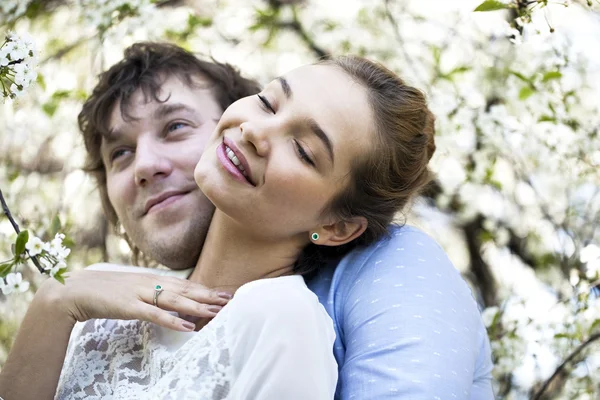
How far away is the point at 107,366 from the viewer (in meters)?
1.71

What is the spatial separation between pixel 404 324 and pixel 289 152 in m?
0.40

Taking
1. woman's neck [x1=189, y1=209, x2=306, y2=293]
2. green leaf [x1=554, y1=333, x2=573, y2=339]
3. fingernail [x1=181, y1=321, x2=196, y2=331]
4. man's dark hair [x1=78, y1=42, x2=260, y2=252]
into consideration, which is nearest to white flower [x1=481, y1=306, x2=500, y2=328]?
green leaf [x1=554, y1=333, x2=573, y2=339]

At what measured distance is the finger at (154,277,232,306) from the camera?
164 cm

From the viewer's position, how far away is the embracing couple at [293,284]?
1.41m

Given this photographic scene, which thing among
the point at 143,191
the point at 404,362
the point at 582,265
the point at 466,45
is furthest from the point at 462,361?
the point at 466,45

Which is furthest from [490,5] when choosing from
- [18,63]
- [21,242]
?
[21,242]

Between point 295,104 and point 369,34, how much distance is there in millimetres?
1742

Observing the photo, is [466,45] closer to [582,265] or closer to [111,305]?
[582,265]

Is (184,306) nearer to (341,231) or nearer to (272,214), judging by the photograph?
(272,214)

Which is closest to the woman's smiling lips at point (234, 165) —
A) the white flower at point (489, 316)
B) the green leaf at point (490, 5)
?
the green leaf at point (490, 5)

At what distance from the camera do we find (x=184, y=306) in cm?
160

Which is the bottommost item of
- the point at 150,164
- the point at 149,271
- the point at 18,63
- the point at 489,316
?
the point at 489,316

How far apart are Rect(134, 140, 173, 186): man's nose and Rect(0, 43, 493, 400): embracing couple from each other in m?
0.09

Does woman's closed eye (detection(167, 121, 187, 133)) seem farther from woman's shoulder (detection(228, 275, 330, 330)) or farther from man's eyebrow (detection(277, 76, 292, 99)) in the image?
woman's shoulder (detection(228, 275, 330, 330))
